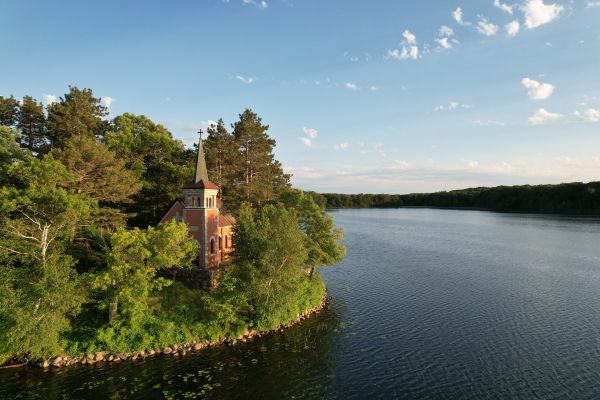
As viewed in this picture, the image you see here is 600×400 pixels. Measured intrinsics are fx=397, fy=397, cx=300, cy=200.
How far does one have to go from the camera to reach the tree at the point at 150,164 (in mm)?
50625

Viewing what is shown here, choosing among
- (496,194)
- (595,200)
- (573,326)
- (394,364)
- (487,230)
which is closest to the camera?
(394,364)

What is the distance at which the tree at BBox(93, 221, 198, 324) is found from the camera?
29172mm

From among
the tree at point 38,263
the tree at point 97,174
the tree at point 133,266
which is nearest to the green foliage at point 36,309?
the tree at point 38,263

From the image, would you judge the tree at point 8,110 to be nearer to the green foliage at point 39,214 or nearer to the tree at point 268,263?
the green foliage at point 39,214

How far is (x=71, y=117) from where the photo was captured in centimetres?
4800

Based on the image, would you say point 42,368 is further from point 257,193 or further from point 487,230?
point 487,230

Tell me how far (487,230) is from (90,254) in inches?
3715

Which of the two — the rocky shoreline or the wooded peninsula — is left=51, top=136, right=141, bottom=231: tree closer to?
the wooded peninsula

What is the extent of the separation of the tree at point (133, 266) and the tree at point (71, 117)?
23377mm

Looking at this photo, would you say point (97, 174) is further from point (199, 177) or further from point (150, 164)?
point (150, 164)

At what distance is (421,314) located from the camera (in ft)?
125

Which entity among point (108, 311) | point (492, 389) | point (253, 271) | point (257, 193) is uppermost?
point (257, 193)

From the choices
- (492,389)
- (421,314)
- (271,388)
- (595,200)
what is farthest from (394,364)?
(595,200)

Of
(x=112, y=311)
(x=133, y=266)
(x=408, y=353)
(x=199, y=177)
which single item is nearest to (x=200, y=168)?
(x=199, y=177)
